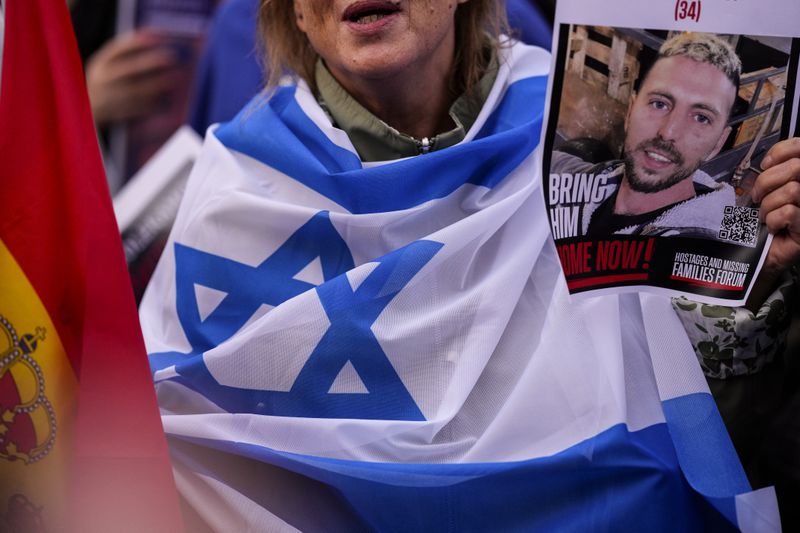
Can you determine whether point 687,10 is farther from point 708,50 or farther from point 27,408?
point 27,408

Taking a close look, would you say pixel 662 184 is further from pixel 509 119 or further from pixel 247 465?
pixel 247 465

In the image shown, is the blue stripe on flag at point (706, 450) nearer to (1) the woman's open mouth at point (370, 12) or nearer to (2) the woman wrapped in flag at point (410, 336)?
(2) the woman wrapped in flag at point (410, 336)

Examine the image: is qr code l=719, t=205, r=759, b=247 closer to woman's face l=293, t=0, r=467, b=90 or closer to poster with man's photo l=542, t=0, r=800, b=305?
poster with man's photo l=542, t=0, r=800, b=305

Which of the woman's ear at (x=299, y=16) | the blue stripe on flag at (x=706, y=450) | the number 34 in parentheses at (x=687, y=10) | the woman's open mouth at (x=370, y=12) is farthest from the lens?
the woman's ear at (x=299, y=16)

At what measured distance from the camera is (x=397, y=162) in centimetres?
209

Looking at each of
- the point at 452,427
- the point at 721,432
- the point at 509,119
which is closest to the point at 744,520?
the point at 721,432

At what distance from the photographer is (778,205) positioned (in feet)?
5.63

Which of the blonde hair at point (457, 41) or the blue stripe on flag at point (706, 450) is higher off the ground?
the blonde hair at point (457, 41)

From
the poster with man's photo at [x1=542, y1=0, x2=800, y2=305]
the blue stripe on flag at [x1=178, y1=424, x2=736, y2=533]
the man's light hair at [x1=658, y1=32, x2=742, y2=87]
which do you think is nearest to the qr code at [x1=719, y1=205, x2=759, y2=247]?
the poster with man's photo at [x1=542, y1=0, x2=800, y2=305]

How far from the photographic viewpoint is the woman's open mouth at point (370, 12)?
205 cm

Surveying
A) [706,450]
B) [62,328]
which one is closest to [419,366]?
[706,450]

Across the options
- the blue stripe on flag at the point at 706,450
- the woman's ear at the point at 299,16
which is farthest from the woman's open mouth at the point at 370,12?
the blue stripe on flag at the point at 706,450

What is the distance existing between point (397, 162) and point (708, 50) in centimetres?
64

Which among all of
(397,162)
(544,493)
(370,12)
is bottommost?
(544,493)
